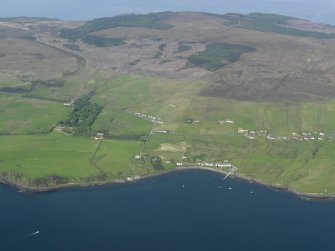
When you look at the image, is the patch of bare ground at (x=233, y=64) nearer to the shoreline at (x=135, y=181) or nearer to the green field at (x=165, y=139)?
the green field at (x=165, y=139)

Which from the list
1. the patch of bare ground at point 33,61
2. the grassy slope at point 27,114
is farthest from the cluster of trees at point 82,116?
the patch of bare ground at point 33,61

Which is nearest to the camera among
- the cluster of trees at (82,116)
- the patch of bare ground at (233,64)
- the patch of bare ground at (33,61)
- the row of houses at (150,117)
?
the cluster of trees at (82,116)

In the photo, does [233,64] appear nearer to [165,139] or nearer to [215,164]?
[165,139]

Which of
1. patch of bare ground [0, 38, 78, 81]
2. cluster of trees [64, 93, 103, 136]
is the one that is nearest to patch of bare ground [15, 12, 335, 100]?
patch of bare ground [0, 38, 78, 81]

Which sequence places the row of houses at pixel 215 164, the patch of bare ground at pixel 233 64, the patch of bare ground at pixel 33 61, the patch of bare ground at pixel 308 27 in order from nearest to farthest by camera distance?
the row of houses at pixel 215 164, the patch of bare ground at pixel 233 64, the patch of bare ground at pixel 33 61, the patch of bare ground at pixel 308 27

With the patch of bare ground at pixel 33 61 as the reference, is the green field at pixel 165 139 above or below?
below

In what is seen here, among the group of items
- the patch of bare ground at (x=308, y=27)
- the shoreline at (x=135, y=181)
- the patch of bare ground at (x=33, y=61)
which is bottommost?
the shoreline at (x=135, y=181)
